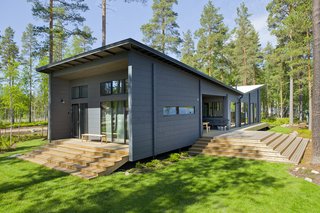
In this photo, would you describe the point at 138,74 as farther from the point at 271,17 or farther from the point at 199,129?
the point at 271,17

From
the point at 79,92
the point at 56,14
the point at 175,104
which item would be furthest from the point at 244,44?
the point at 79,92

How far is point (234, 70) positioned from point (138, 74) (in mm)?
28626

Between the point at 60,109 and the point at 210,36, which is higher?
the point at 210,36

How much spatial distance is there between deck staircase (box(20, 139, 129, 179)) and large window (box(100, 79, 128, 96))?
8.56 feet

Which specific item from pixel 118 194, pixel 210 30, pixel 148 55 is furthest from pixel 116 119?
pixel 210 30

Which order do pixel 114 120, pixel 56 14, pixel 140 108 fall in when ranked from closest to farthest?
pixel 140 108, pixel 114 120, pixel 56 14

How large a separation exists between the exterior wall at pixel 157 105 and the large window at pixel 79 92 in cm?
461

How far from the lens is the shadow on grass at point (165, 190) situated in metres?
4.02

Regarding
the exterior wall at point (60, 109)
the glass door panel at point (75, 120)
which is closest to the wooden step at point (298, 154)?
the glass door panel at point (75, 120)

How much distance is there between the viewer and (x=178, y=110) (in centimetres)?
907

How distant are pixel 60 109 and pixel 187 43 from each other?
2963cm

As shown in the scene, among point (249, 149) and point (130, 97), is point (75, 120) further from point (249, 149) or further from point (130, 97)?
point (249, 149)

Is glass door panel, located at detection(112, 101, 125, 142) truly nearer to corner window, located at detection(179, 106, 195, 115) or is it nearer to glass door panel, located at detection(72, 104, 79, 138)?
corner window, located at detection(179, 106, 195, 115)

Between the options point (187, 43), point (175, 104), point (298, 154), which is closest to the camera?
point (298, 154)
